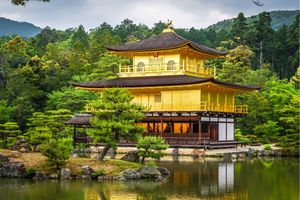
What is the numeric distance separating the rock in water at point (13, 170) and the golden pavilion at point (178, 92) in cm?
1529

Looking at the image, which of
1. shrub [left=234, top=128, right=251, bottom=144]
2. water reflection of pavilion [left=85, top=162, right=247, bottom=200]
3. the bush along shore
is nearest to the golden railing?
shrub [left=234, top=128, right=251, bottom=144]

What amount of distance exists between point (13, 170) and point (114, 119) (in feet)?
16.3

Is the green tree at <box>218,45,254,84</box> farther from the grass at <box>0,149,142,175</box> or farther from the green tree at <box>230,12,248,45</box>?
the grass at <box>0,149,142,175</box>

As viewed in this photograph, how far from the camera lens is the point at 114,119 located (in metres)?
23.4

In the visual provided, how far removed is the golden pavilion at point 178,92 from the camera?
37531mm

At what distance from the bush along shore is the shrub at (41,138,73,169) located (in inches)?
14.3

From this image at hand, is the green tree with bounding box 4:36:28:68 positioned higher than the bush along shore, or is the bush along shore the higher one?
the green tree with bounding box 4:36:28:68

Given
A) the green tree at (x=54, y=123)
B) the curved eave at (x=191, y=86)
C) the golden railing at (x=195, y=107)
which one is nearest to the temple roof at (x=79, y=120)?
the green tree at (x=54, y=123)

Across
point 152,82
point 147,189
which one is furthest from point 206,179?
point 152,82

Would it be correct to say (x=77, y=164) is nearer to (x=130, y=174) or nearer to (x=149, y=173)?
(x=130, y=174)

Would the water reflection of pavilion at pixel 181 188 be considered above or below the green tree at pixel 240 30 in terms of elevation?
below

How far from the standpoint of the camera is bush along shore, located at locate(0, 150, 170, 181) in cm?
2123

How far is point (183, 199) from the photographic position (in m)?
16.4

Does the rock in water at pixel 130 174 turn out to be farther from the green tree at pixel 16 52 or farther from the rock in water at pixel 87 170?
the green tree at pixel 16 52
